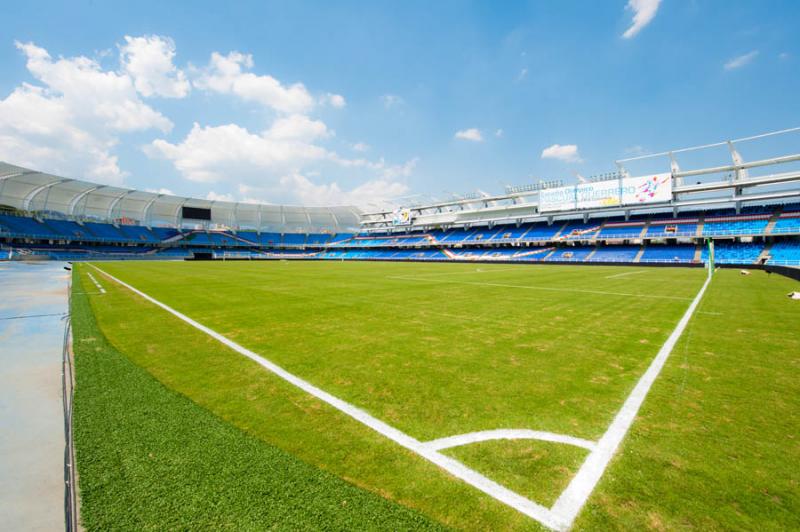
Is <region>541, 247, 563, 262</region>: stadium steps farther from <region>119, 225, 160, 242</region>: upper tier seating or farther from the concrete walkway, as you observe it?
<region>119, 225, 160, 242</region>: upper tier seating

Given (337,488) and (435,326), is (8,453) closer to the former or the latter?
(337,488)

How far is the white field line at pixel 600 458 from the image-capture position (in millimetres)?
2006

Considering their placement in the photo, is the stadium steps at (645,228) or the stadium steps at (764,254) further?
the stadium steps at (645,228)

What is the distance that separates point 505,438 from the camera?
9.31 ft

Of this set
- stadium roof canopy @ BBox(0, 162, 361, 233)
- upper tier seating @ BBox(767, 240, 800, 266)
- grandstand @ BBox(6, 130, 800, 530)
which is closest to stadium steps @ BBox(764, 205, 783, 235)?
upper tier seating @ BBox(767, 240, 800, 266)

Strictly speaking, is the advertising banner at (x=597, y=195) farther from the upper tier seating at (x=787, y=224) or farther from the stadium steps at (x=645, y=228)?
the upper tier seating at (x=787, y=224)

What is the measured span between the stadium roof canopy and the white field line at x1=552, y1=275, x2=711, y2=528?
7606 cm

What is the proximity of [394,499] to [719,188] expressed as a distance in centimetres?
5245

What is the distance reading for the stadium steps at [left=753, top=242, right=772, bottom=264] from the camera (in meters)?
31.3

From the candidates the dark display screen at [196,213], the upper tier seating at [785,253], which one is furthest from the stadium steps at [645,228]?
the dark display screen at [196,213]

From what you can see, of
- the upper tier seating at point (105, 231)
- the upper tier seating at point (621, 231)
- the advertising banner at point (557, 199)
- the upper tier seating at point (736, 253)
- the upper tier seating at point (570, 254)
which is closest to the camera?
the upper tier seating at point (736, 253)

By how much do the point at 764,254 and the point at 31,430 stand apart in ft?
162

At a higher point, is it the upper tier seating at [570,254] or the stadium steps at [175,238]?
the stadium steps at [175,238]

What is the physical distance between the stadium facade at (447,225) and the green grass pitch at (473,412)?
3865 centimetres
